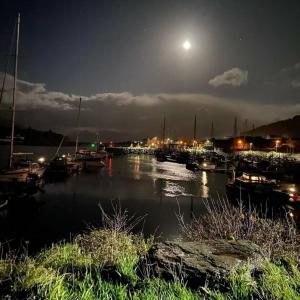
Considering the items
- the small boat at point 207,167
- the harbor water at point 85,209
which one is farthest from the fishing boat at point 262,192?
the small boat at point 207,167

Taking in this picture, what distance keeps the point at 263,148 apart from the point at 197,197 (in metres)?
78.2

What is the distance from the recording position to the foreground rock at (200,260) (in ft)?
17.5

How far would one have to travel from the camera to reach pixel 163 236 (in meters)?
21.5

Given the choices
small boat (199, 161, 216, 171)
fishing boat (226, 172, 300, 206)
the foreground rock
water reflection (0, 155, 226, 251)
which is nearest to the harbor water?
water reflection (0, 155, 226, 251)

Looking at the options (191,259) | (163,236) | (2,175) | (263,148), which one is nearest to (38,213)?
(2,175)

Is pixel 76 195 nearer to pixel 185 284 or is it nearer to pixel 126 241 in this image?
pixel 126 241

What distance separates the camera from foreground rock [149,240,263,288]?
5328mm

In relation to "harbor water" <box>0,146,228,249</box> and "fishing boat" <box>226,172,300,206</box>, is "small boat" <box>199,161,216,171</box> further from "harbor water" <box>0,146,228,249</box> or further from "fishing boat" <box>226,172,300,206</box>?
"fishing boat" <box>226,172,300,206</box>

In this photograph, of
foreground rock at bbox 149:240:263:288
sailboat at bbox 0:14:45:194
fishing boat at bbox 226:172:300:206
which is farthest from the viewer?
sailboat at bbox 0:14:45:194

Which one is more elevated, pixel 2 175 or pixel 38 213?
pixel 2 175

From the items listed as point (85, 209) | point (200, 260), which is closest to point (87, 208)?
A: point (85, 209)

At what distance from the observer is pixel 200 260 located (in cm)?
567

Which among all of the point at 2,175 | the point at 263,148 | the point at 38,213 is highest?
the point at 263,148

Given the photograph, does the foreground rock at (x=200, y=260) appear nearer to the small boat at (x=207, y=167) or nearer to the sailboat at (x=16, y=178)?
the sailboat at (x=16, y=178)
